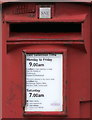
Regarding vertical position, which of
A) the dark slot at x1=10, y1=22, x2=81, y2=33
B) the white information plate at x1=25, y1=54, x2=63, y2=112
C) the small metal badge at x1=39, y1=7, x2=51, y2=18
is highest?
the small metal badge at x1=39, y1=7, x2=51, y2=18

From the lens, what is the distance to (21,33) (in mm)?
3238

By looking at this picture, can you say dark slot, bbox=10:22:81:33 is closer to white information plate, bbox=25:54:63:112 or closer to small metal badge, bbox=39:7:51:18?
small metal badge, bbox=39:7:51:18

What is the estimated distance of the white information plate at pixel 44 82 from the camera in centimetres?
321

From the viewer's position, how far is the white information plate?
3.21m

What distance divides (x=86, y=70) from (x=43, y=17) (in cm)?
60

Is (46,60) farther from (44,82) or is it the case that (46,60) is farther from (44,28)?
(44,28)

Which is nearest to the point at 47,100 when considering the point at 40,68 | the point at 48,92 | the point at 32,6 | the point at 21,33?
the point at 48,92

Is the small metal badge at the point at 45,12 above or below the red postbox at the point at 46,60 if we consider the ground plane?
above

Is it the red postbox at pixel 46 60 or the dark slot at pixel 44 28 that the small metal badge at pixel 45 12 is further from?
the dark slot at pixel 44 28

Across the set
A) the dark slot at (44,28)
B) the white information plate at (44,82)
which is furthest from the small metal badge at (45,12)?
the white information plate at (44,82)

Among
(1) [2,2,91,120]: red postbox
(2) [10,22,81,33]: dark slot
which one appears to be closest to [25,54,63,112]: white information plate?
(1) [2,2,91,120]: red postbox

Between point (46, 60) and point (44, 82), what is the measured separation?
195 millimetres

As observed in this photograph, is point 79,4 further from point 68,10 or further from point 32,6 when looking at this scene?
point 32,6

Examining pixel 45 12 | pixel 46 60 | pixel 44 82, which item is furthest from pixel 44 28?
pixel 44 82
